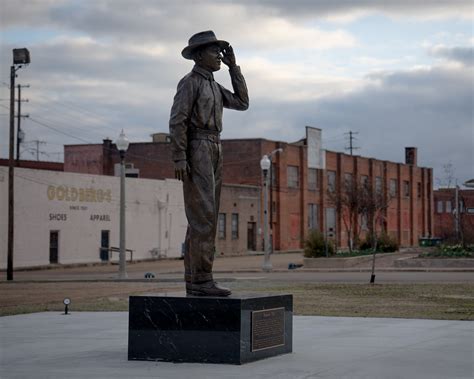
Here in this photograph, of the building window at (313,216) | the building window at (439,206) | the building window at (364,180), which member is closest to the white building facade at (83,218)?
the building window at (364,180)

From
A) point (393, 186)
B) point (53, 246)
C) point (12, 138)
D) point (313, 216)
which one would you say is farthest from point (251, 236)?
point (12, 138)

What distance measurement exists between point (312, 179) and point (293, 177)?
161 inches

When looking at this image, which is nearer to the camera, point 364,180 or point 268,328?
point 268,328

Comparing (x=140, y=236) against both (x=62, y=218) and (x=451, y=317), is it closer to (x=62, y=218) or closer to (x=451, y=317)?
(x=62, y=218)

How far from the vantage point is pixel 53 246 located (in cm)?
5225

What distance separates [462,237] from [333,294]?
21135 millimetres

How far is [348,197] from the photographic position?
6475cm

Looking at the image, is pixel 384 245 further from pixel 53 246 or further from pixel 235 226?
pixel 53 246

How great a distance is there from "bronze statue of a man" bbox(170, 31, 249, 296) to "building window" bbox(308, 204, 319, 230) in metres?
69.8

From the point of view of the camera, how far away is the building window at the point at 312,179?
3241 inches

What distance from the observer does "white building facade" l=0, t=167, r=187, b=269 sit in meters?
49.4

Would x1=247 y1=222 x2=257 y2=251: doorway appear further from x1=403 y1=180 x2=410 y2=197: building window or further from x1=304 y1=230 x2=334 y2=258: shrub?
x1=403 y1=180 x2=410 y2=197: building window

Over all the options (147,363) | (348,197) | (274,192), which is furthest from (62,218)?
(147,363)

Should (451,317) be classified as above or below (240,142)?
below
